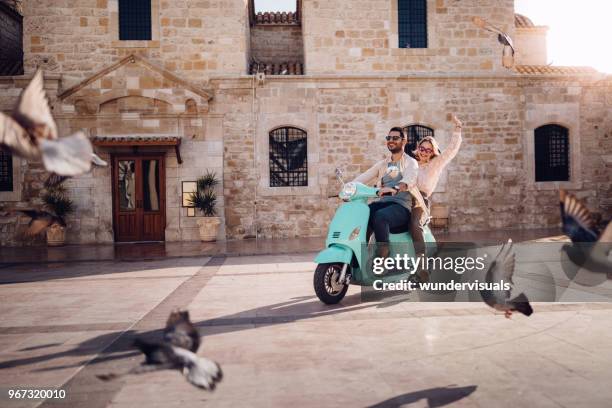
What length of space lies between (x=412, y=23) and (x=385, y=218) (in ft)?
40.1

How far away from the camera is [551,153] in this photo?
1675 cm

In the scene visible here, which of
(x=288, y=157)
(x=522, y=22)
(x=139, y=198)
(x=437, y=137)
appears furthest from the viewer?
(x=522, y=22)

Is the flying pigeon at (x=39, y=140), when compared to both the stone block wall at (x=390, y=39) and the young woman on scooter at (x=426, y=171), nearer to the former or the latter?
the young woman on scooter at (x=426, y=171)

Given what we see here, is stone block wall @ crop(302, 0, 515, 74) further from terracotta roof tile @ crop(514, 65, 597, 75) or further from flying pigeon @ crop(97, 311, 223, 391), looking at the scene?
flying pigeon @ crop(97, 311, 223, 391)

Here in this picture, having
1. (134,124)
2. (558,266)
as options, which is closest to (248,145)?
(134,124)

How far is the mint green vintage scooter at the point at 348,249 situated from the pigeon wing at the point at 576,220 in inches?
124

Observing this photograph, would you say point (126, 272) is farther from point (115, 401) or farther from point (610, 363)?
point (610, 363)

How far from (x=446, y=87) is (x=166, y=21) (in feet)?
28.1

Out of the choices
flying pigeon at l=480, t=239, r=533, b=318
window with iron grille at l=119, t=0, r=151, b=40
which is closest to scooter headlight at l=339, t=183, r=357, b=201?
flying pigeon at l=480, t=239, r=533, b=318

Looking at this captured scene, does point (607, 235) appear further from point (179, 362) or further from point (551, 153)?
point (551, 153)

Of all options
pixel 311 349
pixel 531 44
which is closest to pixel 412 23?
pixel 531 44

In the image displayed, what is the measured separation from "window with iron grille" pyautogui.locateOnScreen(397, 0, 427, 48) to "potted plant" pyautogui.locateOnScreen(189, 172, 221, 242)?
730 centimetres

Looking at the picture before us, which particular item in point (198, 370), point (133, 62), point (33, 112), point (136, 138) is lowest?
point (198, 370)

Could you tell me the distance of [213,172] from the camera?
1534 cm
